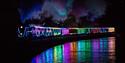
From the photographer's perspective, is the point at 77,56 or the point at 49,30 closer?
the point at 77,56

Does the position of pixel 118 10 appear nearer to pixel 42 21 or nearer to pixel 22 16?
pixel 42 21

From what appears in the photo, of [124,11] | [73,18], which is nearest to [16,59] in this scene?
[124,11]

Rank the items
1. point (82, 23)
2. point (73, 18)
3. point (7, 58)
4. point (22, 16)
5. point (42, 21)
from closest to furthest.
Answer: point (7, 58), point (22, 16), point (42, 21), point (73, 18), point (82, 23)

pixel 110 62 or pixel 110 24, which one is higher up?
pixel 110 24

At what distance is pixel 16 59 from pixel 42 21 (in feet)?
160

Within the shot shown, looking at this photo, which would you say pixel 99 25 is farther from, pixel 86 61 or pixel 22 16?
pixel 86 61

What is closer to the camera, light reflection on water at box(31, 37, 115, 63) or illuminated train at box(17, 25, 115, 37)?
light reflection on water at box(31, 37, 115, 63)

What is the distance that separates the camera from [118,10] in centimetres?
7100

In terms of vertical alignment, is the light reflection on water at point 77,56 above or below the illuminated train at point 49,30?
below

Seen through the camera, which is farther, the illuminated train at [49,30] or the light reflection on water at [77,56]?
the illuminated train at [49,30]

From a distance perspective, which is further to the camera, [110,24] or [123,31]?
[110,24]

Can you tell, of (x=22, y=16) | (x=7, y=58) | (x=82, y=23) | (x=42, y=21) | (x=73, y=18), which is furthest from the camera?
(x=82, y=23)

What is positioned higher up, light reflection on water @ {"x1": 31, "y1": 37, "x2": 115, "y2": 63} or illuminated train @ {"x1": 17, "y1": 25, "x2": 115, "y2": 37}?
illuminated train @ {"x1": 17, "y1": 25, "x2": 115, "y2": 37}

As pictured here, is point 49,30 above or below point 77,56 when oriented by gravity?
above
